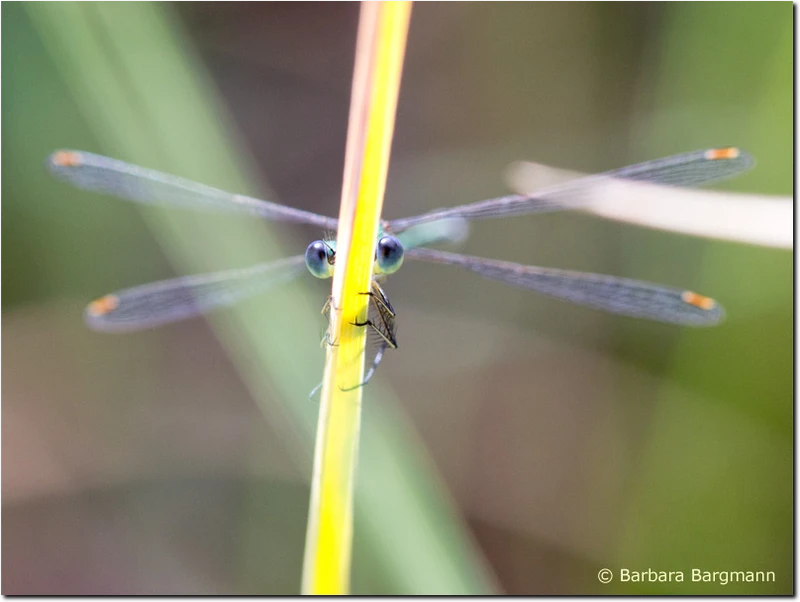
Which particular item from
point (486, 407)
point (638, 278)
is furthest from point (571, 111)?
point (486, 407)

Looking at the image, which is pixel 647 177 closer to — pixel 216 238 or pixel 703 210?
pixel 703 210

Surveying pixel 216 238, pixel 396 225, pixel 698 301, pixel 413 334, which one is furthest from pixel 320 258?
pixel 413 334

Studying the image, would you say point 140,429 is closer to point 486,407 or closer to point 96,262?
point 96,262

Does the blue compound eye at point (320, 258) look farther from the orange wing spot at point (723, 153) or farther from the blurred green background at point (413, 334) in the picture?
the orange wing spot at point (723, 153)

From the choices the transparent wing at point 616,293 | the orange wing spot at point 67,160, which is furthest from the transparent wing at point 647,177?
the orange wing spot at point 67,160

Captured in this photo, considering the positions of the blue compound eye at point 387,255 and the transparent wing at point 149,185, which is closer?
the blue compound eye at point 387,255
